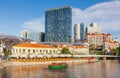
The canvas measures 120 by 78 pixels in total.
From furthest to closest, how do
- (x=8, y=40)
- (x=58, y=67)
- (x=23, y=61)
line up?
(x=8, y=40) < (x=23, y=61) < (x=58, y=67)

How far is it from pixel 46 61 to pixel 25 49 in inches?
765

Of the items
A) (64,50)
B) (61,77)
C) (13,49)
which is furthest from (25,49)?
(61,77)

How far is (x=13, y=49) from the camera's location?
134 metres

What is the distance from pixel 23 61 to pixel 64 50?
2684 inches

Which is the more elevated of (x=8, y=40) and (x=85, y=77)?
(x=8, y=40)

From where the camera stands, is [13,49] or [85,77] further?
[13,49]

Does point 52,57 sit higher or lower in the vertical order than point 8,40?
lower

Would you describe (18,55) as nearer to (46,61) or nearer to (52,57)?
(46,61)

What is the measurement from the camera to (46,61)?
126 meters

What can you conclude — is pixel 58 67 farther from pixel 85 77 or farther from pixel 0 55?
pixel 0 55

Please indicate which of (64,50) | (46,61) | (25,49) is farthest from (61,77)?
(64,50)

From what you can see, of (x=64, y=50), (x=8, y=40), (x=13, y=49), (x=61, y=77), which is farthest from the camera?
(x=64, y=50)

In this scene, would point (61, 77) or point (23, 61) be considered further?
point (23, 61)

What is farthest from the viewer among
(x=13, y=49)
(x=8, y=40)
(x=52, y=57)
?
(x=52, y=57)
